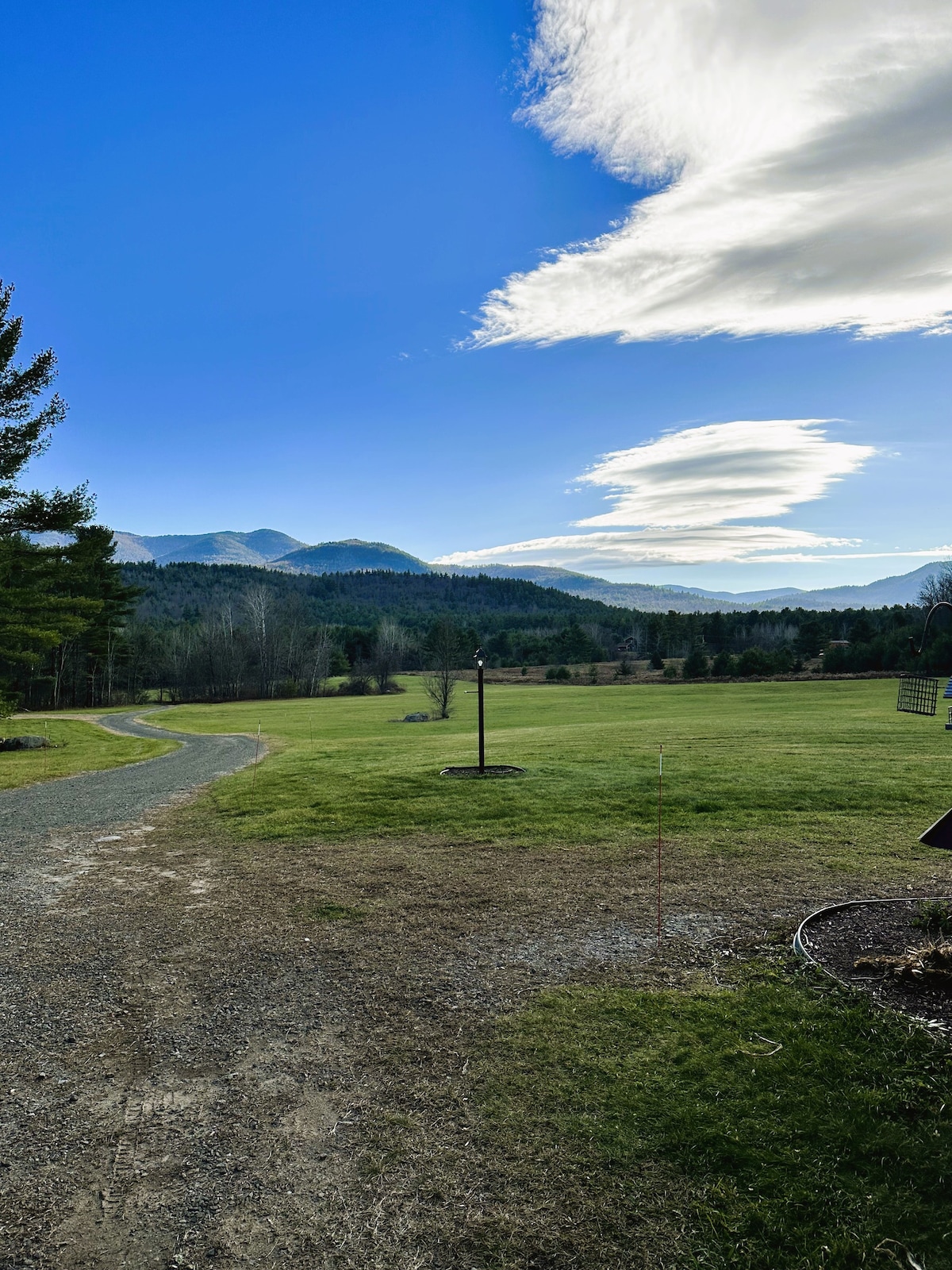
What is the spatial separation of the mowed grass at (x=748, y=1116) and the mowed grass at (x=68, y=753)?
18816 mm

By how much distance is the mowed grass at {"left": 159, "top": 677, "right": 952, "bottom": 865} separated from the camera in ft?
39.9

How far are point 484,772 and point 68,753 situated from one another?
57.5 feet

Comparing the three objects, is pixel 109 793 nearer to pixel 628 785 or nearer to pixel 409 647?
pixel 628 785

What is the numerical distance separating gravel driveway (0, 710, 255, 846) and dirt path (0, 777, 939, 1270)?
354 centimetres

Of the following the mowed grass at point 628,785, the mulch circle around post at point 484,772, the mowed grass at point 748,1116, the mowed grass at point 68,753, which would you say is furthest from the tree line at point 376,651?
the mowed grass at point 748,1116

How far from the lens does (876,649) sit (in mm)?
63562

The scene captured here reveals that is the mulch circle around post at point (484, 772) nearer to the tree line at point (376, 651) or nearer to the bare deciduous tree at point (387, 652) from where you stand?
the tree line at point (376, 651)

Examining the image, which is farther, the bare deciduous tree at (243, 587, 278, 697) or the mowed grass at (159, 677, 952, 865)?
the bare deciduous tree at (243, 587, 278, 697)

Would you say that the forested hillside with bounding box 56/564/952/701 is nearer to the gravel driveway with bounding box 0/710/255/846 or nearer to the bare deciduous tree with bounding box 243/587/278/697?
the bare deciduous tree with bounding box 243/587/278/697

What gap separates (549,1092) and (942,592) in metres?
59.8

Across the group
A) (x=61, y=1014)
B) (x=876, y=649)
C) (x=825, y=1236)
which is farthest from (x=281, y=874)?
(x=876, y=649)

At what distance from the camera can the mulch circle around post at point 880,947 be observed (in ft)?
17.9

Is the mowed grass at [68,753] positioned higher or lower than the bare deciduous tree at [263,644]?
lower

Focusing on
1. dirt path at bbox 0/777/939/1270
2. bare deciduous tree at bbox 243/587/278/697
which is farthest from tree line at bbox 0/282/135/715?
bare deciduous tree at bbox 243/587/278/697
